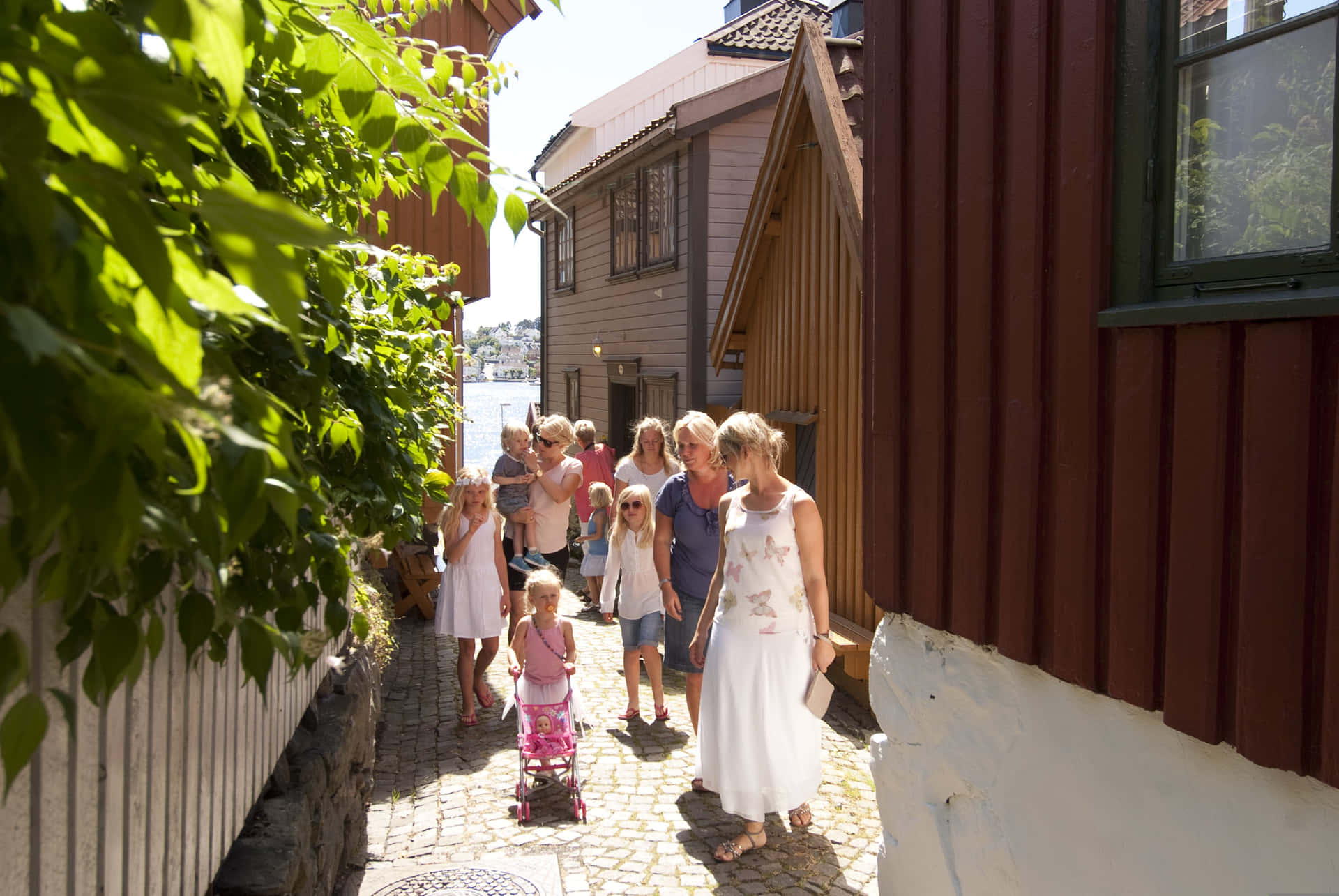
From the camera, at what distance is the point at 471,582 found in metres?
6.93

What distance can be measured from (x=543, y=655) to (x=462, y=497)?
1.72 meters

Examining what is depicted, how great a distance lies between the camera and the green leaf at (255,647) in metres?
1.24

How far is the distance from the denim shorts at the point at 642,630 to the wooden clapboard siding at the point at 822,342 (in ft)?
5.08

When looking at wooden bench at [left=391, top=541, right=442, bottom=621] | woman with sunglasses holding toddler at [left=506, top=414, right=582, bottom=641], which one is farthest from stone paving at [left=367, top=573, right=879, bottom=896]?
wooden bench at [left=391, top=541, right=442, bottom=621]

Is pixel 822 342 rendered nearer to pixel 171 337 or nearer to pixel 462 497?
pixel 462 497

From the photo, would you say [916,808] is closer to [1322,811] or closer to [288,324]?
[1322,811]

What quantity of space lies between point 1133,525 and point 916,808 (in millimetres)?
1623

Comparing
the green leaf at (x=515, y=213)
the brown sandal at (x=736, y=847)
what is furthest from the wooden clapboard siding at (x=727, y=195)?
the green leaf at (x=515, y=213)

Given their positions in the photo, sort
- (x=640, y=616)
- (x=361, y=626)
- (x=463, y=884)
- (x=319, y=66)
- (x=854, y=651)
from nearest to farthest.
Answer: (x=319, y=66) → (x=361, y=626) → (x=463, y=884) → (x=640, y=616) → (x=854, y=651)

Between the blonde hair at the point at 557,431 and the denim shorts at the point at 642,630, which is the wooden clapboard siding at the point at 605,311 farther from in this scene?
the denim shorts at the point at 642,630

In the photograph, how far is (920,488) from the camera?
393 cm

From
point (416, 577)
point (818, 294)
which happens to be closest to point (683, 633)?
point (818, 294)

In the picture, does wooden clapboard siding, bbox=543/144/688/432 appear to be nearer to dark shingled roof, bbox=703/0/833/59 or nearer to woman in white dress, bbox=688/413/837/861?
dark shingled roof, bbox=703/0/833/59

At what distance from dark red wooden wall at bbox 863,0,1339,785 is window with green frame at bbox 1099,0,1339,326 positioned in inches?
2.9
